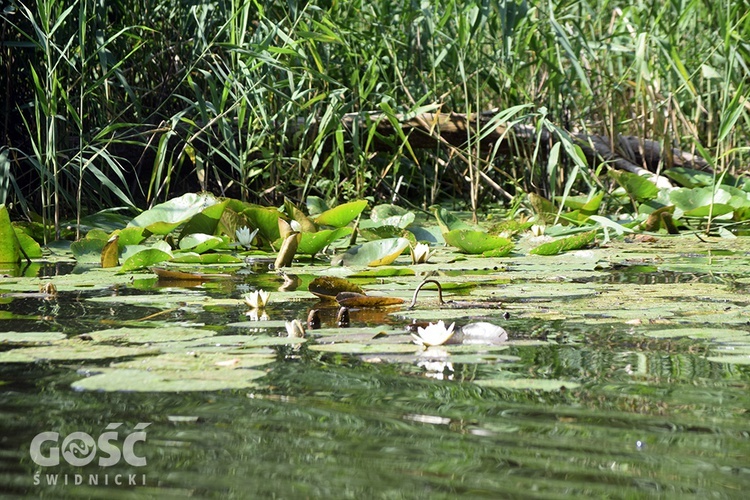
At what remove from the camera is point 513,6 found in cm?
347

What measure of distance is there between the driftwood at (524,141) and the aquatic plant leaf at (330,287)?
2272 millimetres

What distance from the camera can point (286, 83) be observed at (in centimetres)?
335

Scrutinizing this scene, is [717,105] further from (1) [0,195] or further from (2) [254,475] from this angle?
(2) [254,475]

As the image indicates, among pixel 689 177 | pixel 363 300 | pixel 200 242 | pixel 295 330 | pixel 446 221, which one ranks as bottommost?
pixel 689 177

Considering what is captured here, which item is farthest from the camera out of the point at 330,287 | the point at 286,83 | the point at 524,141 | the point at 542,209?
the point at 524,141

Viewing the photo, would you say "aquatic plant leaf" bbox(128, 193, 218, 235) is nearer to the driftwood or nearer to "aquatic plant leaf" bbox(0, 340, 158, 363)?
the driftwood

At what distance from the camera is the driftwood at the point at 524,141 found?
13.8ft

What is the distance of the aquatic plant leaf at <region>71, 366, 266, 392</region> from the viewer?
3.49ft

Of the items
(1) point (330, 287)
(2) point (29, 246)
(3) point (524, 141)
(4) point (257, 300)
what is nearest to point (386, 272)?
(1) point (330, 287)

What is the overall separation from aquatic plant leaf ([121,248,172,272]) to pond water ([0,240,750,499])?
525 mm

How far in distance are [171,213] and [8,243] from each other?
1.73 feet

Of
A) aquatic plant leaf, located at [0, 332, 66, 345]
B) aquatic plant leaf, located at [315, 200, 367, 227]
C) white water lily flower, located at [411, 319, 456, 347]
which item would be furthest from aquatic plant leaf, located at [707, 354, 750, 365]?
aquatic plant leaf, located at [315, 200, 367, 227]

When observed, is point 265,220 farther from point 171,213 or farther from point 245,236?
point 171,213

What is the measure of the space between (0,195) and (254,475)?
2.34 meters
